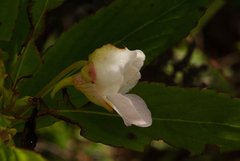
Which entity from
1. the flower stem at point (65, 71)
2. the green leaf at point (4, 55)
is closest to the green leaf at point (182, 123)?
the flower stem at point (65, 71)

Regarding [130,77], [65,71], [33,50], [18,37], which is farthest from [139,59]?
[18,37]

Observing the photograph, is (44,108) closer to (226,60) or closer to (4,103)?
(4,103)

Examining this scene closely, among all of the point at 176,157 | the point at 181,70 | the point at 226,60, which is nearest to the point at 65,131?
the point at 176,157

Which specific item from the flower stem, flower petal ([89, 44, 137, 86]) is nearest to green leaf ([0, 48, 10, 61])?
the flower stem

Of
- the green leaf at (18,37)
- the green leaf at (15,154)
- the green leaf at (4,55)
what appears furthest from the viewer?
the green leaf at (18,37)

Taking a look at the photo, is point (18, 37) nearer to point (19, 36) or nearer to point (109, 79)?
point (19, 36)

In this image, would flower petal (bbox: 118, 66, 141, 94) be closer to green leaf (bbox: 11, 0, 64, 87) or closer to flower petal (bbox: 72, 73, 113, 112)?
flower petal (bbox: 72, 73, 113, 112)

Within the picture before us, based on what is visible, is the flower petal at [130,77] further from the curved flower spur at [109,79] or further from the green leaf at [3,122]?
the green leaf at [3,122]
